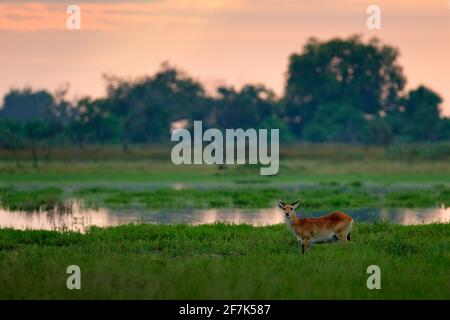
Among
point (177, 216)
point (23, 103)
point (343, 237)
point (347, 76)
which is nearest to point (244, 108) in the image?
point (347, 76)

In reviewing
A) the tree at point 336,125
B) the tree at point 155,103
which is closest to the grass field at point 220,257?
the tree at point 155,103

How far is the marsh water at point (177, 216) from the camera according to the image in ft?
77.6

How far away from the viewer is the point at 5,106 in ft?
430

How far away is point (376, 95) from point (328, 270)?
83.6 m

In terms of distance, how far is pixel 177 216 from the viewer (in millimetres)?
25875

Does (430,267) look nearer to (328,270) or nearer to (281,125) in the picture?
(328,270)

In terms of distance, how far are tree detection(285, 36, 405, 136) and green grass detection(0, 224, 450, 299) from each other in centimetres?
7594

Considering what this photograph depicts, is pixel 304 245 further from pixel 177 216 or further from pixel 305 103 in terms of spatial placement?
pixel 305 103

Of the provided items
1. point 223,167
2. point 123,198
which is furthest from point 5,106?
point 123,198

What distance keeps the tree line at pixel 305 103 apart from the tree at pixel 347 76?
12cm

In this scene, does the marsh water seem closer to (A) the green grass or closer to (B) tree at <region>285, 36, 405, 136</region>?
(A) the green grass

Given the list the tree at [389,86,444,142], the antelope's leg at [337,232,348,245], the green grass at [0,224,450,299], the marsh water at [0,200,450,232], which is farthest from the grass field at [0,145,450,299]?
the tree at [389,86,444,142]

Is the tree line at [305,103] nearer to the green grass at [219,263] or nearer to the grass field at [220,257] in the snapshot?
the grass field at [220,257]

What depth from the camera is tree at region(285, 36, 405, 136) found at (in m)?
94.1
